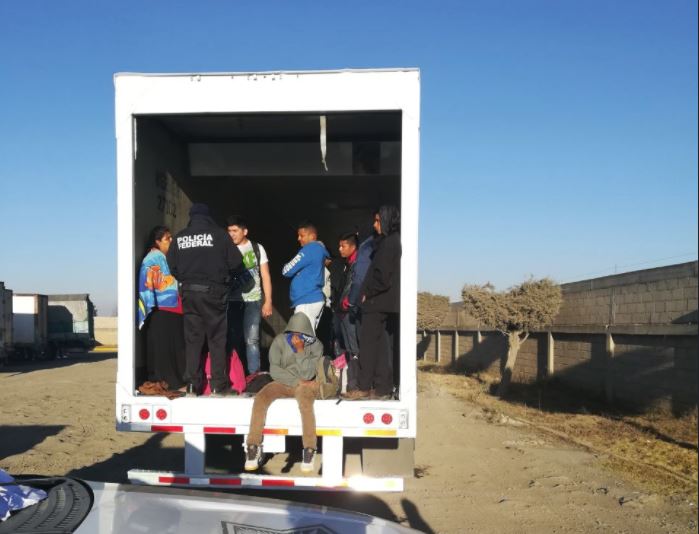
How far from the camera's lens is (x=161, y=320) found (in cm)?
562

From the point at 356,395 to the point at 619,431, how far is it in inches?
265

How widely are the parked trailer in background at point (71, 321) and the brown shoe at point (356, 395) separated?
2892 centimetres

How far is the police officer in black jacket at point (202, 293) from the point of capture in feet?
17.3

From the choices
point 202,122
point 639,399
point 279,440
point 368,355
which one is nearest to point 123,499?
point 279,440

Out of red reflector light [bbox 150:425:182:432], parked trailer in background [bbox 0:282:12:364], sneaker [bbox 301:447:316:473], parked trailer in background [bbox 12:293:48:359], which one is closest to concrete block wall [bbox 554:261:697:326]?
sneaker [bbox 301:447:316:473]

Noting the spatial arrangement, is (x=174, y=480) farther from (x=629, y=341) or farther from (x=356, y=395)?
(x=629, y=341)

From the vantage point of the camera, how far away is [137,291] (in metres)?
5.36

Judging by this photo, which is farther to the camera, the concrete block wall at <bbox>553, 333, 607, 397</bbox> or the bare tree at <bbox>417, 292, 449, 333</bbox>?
the bare tree at <bbox>417, 292, 449, 333</bbox>

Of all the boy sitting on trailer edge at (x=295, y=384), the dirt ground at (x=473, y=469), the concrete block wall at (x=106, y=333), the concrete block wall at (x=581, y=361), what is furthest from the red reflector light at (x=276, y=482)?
the concrete block wall at (x=106, y=333)

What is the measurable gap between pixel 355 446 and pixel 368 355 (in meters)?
0.74

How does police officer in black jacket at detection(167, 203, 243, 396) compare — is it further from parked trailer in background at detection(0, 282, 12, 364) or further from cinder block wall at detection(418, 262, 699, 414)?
parked trailer in background at detection(0, 282, 12, 364)

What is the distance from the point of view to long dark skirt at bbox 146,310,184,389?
5.60 m

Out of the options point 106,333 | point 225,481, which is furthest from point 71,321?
point 225,481

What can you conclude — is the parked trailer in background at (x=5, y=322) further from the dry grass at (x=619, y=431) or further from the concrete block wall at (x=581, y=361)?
the concrete block wall at (x=581, y=361)
